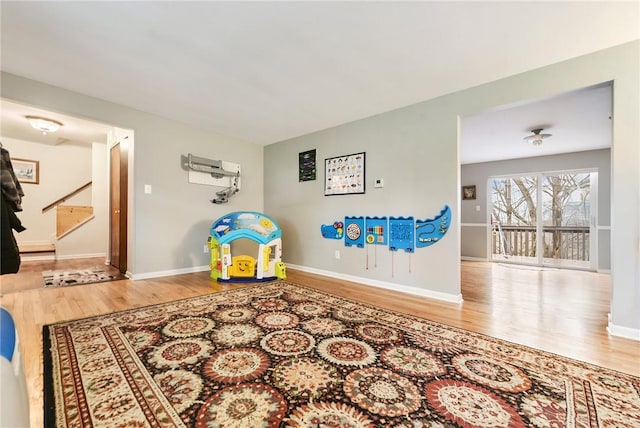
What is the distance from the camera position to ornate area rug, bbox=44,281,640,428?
1.16 m

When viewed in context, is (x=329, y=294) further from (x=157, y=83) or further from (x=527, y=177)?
(x=527, y=177)

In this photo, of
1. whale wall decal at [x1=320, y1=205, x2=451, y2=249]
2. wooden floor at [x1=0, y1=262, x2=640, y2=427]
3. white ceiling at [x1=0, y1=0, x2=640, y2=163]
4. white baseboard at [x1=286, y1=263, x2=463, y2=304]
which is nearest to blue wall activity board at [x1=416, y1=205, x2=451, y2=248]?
whale wall decal at [x1=320, y1=205, x2=451, y2=249]

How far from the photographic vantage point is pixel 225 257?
358cm

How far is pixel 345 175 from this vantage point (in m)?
3.87

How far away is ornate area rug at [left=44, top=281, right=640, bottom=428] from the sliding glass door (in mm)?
4941

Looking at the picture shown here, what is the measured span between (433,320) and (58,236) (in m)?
6.98

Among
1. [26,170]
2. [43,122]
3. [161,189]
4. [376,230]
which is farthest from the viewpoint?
[26,170]

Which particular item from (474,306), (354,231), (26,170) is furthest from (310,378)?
(26,170)

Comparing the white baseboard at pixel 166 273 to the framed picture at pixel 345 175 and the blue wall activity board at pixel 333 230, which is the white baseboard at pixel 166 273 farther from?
the framed picture at pixel 345 175

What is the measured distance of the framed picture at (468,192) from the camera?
627cm

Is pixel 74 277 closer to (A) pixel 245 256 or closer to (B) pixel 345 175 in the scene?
(A) pixel 245 256

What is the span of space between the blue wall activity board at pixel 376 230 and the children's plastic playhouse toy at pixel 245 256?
4.22 ft

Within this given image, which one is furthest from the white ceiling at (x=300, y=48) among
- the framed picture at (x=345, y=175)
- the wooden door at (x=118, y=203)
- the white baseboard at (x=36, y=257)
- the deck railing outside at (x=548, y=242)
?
the white baseboard at (x=36, y=257)

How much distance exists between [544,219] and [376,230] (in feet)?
14.2
